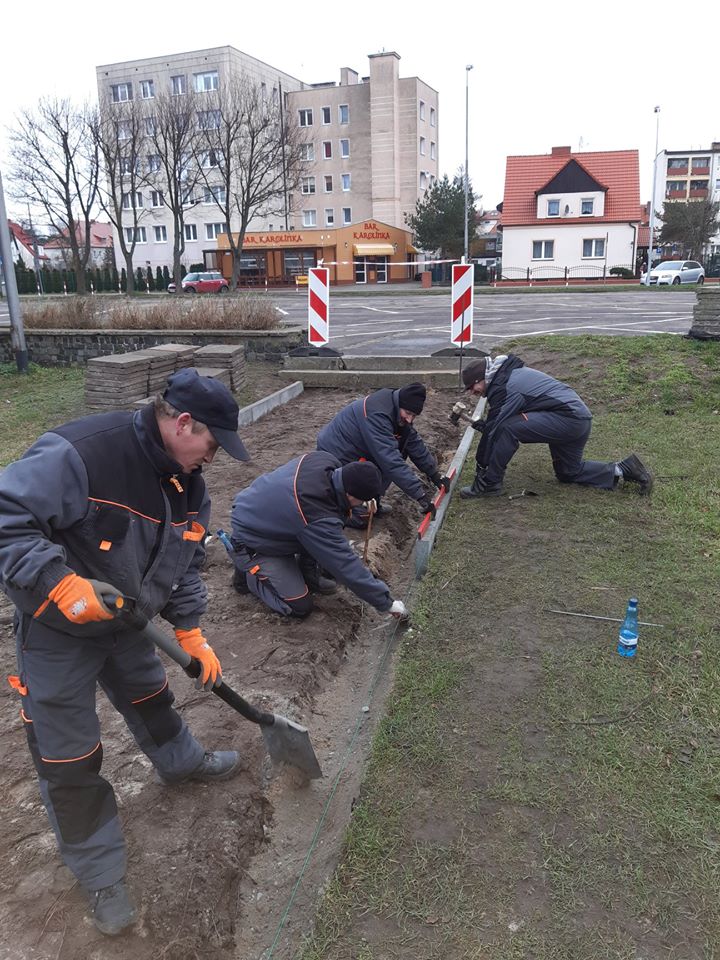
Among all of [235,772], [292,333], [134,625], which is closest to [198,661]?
[134,625]

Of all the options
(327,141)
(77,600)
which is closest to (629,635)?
(77,600)

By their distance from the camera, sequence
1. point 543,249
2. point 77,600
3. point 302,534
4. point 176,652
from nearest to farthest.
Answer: point 77,600
point 176,652
point 302,534
point 543,249

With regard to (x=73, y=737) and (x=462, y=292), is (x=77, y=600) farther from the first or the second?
(x=462, y=292)

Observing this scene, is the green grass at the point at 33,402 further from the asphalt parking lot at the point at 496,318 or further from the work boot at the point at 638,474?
the work boot at the point at 638,474

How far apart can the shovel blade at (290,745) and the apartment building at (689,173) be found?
78151 mm

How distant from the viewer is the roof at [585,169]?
4000 centimetres

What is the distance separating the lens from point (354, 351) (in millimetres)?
13320

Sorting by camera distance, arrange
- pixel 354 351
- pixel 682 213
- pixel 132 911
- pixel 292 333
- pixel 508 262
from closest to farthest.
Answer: pixel 132 911 < pixel 292 333 < pixel 354 351 < pixel 508 262 < pixel 682 213

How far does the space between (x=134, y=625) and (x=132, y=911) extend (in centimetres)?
105

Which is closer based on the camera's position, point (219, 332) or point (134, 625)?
point (134, 625)

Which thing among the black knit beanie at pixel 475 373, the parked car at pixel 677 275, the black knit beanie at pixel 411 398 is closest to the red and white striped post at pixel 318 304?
the black knit beanie at pixel 475 373

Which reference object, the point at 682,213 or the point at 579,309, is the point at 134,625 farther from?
the point at 682,213

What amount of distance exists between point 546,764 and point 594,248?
135 feet

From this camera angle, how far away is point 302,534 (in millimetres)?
4168
